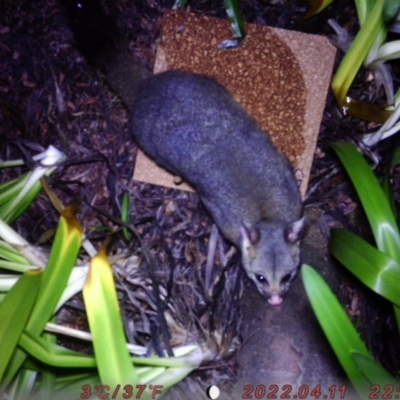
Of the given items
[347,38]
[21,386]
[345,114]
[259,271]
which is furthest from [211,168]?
[21,386]

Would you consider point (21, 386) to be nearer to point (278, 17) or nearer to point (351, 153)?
point (351, 153)

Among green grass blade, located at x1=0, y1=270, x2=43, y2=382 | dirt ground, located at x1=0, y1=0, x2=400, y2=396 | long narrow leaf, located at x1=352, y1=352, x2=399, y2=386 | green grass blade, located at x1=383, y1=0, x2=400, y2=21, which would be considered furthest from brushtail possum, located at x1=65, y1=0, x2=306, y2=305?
green grass blade, located at x1=0, y1=270, x2=43, y2=382

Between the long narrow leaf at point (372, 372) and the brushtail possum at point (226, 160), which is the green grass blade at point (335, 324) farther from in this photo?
the brushtail possum at point (226, 160)

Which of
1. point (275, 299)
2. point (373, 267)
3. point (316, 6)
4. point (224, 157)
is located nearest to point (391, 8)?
point (316, 6)

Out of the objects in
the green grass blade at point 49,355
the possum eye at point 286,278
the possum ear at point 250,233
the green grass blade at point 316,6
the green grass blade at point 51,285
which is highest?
the green grass blade at point 316,6

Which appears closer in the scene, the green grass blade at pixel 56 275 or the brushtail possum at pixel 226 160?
the green grass blade at pixel 56 275

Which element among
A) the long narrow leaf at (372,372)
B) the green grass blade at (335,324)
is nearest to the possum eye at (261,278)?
the green grass blade at (335,324)
